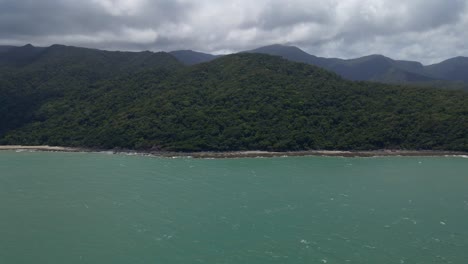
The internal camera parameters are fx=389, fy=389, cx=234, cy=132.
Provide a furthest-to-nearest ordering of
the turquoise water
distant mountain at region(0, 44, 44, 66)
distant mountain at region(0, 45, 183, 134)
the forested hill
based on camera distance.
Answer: distant mountain at region(0, 44, 44, 66) < distant mountain at region(0, 45, 183, 134) < the forested hill < the turquoise water

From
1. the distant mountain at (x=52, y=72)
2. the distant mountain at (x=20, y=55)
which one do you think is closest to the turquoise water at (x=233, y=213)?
the distant mountain at (x=52, y=72)

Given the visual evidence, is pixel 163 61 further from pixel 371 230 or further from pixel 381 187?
pixel 371 230

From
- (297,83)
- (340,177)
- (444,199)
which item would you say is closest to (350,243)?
(444,199)

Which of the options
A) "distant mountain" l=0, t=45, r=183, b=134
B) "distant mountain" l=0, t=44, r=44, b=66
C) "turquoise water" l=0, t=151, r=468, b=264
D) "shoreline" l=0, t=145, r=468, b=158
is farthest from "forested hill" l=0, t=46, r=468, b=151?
"distant mountain" l=0, t=44, r=44, b=66

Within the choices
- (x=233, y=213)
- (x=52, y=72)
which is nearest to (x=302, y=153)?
(x=233, y=213)

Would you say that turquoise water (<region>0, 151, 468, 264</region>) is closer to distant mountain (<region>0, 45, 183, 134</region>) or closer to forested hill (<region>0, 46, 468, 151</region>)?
forested hill (<region>0, 46, 468, 151</region>)

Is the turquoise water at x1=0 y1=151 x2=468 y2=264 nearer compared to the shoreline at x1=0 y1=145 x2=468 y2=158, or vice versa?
the turquoise water at x1=0 y1=151 x2=468 y2=264
